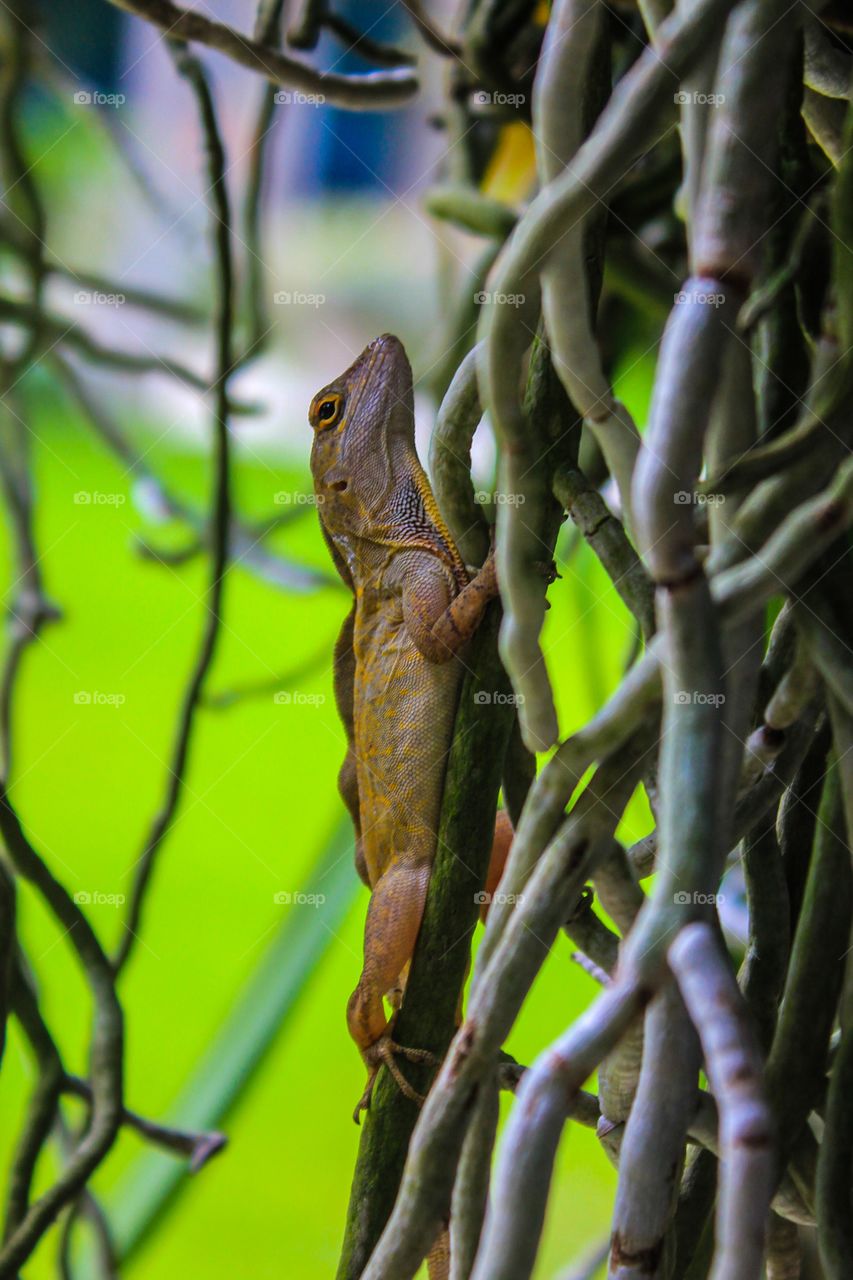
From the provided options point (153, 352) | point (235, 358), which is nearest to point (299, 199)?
point (153, 352)

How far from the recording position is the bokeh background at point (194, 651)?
197 centimetres

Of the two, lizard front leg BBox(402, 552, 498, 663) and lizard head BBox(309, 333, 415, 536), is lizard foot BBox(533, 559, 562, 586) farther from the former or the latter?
lizard head BBox(309, 333, 415, 536)

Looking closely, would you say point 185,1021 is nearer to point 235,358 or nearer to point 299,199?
point 235,358

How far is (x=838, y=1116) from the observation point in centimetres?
45

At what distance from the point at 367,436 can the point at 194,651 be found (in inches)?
36.4

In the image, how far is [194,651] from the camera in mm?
2145

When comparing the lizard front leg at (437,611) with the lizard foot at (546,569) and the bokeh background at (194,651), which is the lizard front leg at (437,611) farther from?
the bokeh background at (194,651)

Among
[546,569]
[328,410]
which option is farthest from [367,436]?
[546,569]

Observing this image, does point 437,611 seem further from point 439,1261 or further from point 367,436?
point 439,1261

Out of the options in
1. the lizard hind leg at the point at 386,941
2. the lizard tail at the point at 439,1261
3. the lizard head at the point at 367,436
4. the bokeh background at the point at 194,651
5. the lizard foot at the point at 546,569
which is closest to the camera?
the lizard foot at the point at 546,569

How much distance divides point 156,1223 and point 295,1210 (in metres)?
0.35

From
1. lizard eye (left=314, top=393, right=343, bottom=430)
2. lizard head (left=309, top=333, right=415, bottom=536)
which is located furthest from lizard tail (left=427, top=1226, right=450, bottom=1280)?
lizard eye (left=314, top=393, right=343, bottom=430)

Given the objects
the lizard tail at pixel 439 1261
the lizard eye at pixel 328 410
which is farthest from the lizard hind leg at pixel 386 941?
the lizard eye at pixel 328 410

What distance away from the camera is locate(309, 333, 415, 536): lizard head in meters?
1.35
